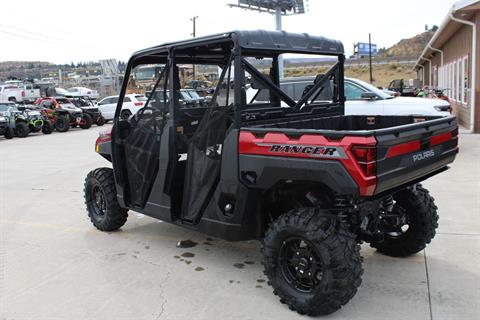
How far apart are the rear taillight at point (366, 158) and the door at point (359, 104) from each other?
7577 mm

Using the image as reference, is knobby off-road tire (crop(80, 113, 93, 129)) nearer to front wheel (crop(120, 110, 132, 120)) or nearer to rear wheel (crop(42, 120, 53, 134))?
rear wheel (crop(42, 120, 53, 134))

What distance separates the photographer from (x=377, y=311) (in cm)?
376

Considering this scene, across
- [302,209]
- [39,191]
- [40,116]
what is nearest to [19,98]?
[40,116]

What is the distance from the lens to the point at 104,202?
6035mm

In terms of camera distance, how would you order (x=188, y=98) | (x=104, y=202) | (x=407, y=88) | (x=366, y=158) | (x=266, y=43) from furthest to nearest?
(x=407, y=88), (x=104, y=202), (x=188, y=98), (x=266, y=43), (x=366, y=158)

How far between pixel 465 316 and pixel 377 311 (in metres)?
0.63

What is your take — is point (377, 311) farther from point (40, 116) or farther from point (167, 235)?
point (40, 116)

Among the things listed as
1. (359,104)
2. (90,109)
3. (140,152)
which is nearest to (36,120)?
(90,109)

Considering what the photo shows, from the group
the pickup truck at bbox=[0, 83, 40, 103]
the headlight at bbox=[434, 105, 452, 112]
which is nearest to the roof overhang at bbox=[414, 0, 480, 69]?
the headlight at bbox=[434, 105, 452, 112]

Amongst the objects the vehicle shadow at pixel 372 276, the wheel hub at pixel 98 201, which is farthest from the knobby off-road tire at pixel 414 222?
the wheel hub at pixel 98 201

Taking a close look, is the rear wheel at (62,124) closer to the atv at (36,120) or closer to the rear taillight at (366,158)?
the atv at (36,120)

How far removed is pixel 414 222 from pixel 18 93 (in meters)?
38.5

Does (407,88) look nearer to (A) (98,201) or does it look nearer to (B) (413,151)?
(A) (98,201)

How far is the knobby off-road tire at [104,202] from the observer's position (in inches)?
230
